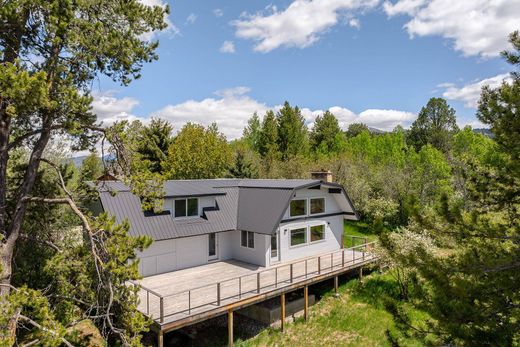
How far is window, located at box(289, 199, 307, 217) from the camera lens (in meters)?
19.7

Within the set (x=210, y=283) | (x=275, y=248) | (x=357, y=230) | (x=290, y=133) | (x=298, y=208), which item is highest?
(x=290, y=133)

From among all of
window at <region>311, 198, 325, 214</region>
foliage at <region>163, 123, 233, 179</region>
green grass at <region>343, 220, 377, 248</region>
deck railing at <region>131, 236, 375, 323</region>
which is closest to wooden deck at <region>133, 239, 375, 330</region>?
deck railing at <region>131, 236, 375, 323</region>

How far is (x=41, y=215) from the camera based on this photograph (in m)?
10.9

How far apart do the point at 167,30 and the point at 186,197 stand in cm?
924

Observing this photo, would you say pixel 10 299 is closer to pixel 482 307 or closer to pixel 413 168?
pixel 482 307

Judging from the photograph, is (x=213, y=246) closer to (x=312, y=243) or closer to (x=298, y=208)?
(x=298, y=208)

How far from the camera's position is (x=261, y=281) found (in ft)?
52.5

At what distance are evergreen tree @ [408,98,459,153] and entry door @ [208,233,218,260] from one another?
48.0 meters

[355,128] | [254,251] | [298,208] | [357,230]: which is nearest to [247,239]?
[254,251]

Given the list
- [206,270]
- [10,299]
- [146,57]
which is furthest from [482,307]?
[206,270]

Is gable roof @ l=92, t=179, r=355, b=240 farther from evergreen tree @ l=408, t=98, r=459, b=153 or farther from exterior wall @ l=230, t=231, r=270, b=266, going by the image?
evergreen tree @ l=408, t=98, r=459, b=153

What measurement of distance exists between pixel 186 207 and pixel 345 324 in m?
9.21

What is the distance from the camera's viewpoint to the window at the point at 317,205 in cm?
2081

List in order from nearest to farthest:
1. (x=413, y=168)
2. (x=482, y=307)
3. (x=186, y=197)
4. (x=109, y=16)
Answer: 1. (x=482, y=307)
2. (x=109, y=16)
3. (x=186, y=197)
4. (x=413, y=168)
